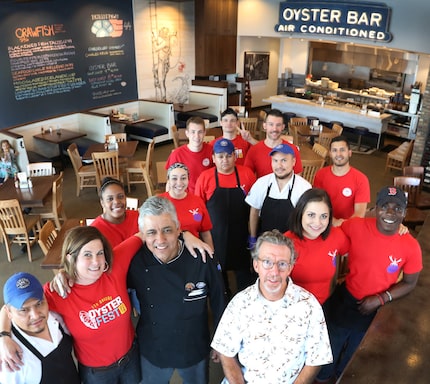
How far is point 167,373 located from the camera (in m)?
2.53

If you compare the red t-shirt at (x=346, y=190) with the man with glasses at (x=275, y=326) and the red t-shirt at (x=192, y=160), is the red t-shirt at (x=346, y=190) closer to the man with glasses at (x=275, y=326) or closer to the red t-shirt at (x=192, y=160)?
the red t-shirt at (x=192, y=160)

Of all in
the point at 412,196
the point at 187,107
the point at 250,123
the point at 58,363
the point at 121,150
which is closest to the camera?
the point at 58,363

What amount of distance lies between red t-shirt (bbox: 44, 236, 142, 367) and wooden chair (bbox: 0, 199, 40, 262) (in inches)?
132

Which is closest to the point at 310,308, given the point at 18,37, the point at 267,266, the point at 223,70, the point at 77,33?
the point at 267,266

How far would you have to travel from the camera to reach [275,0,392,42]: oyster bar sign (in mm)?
8898

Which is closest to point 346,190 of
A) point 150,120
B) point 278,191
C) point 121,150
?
point 278,191

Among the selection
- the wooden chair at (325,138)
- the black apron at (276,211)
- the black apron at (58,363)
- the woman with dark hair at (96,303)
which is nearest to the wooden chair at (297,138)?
the wooden chair at (325,138)

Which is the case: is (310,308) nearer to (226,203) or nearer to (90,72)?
(226,203)

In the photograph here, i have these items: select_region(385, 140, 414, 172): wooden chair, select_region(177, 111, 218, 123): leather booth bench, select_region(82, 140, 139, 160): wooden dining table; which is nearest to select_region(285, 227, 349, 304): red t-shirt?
select_region(82, 140, 139, 160): wooden dining table

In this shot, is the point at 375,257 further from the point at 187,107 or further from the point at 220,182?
the point at 187,107

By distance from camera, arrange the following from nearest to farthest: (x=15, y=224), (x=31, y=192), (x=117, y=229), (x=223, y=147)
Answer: (x=117, y=229), (x=223, y=147), (x=15, y=224), (x=31, y=192)

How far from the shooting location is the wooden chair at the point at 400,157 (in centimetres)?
826

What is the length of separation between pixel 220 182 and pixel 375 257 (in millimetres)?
1495

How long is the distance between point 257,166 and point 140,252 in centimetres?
213
